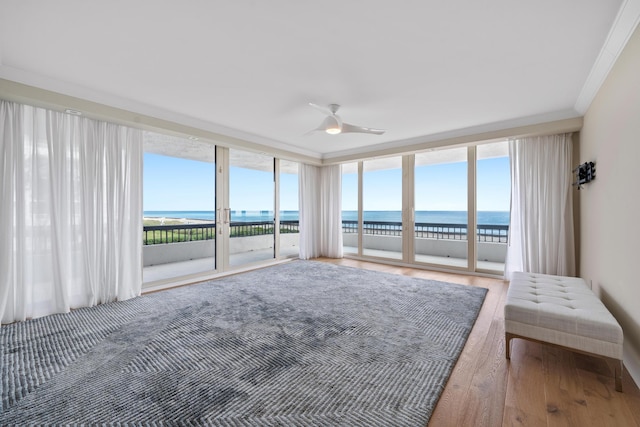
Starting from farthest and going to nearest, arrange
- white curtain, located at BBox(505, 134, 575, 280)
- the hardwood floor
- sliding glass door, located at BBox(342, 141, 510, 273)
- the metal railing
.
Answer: the metal railing, sliding glass door, located at BBox(342, 141, 510, 273), white curtain, located at BBox(505, 134, 575, 280), the hardwood floor

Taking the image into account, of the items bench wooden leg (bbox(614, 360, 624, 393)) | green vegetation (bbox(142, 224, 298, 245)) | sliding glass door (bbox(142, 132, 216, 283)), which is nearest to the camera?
bench wooden leg (bbox(614, 360, 624, 393))

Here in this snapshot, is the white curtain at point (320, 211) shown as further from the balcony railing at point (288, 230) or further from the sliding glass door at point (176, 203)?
the sliding glass door at point (176, 203)

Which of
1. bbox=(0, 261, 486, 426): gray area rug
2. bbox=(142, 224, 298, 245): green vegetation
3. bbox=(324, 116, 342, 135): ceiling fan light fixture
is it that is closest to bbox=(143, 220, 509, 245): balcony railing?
bbox=(142, 224, 298, 245): green vegetation

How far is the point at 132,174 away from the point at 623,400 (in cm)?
504

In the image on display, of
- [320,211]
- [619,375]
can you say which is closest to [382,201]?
[320,211]

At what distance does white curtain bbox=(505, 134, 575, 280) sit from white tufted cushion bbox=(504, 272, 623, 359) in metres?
1.66

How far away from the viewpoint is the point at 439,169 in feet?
20.9

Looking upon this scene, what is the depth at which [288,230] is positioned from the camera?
6.88 metres

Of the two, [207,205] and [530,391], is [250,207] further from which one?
[530,391]

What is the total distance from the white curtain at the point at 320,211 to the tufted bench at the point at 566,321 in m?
4.26

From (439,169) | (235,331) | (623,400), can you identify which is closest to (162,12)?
(235,331)

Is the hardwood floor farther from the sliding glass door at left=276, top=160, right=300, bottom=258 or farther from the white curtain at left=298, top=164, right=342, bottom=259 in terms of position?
the sliding glass door at left=276, top=160, right=300, bottom=258

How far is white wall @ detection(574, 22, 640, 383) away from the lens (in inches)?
73.6

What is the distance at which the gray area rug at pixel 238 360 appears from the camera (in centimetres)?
150
